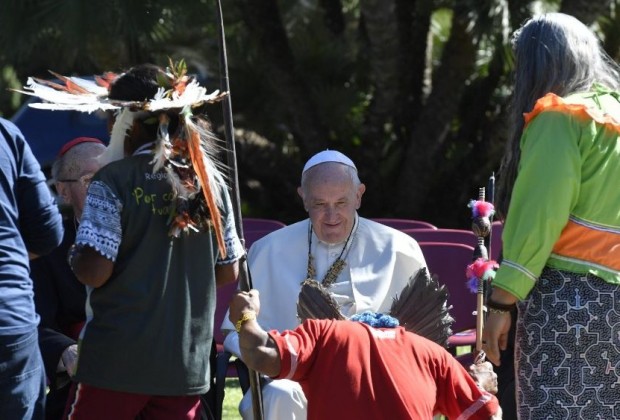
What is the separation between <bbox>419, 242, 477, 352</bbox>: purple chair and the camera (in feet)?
18.2

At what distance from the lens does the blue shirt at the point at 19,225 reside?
340cm

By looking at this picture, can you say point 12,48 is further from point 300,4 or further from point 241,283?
point 241,283

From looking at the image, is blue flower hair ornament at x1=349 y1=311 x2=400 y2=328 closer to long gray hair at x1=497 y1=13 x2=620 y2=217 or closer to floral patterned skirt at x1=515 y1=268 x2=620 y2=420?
floral patterned skirt at x1=515 y1=268 x2=620 y2=420

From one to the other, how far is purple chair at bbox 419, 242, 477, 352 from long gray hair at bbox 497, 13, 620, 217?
1905mm

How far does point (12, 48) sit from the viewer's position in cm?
1059

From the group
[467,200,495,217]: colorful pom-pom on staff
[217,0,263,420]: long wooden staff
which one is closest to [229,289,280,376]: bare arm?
[217,0,263,420]: long wooden staff

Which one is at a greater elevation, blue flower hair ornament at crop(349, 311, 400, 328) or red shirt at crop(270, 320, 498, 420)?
blue flower hair ornament at crop(349, 311, 400, 328)

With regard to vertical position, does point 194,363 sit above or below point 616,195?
below

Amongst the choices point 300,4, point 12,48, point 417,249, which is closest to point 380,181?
point 300,4

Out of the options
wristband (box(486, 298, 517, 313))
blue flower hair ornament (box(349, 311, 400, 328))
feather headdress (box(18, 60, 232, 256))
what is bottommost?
blue flower hair ornament (box(349, 311, 400, 328))

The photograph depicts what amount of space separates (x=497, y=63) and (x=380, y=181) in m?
1.61

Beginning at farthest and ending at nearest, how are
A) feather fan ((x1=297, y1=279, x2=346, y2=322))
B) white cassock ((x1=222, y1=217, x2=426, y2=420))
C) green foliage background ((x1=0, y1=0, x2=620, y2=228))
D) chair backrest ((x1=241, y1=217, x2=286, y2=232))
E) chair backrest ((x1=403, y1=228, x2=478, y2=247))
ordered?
green foliage background ((x1=0, y1=0, x2=620, y2=228))
chair backrest ((x1=241, y1=217, x2=286, y2=232))
chair backrest ((x1=403, y1=228, x2=478, y2=247))
white cassock ((x1=222, y1=217, x2=426, y2=420))
feather fan ((x1=297, y1=279, x2=346, y2=322))

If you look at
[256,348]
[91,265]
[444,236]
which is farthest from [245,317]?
[444,236]

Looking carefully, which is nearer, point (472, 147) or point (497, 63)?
point (497, 63)
